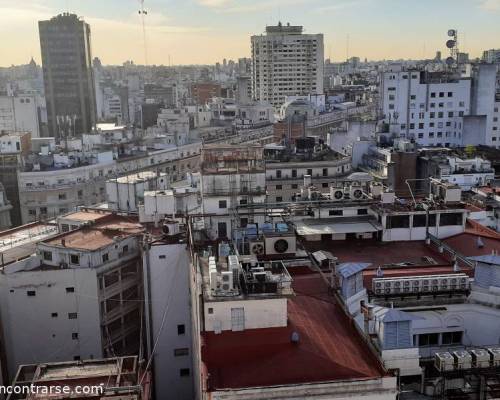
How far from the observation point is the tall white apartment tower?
566 ft

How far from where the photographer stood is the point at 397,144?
229ft

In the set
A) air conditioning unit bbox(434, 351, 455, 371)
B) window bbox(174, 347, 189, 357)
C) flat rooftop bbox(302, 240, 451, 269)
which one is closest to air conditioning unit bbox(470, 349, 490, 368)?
air conditioning unit bbox(434, 351, 455, 371)

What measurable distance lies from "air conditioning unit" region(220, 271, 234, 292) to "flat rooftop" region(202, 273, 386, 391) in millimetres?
1804

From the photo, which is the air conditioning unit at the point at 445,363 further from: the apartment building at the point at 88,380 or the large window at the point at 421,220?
the large window at the point at 421,220

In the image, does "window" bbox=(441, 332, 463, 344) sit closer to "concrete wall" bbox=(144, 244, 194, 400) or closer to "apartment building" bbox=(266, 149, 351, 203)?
"concrete wall" bbox=(144, 244, 194, 400)

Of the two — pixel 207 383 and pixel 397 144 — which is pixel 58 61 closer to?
pixel 397 144

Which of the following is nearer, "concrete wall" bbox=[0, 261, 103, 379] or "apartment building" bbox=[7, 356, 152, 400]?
"apartment building" bbox=[7, 356, 152, 400]

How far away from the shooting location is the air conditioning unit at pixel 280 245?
34.5 meters

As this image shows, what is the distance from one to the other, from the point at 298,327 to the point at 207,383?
566cm

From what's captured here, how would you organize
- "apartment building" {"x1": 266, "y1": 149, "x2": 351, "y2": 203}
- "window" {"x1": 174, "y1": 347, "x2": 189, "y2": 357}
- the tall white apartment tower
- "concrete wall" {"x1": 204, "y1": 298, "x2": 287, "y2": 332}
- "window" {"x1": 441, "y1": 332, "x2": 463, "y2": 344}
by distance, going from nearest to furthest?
"concrete wall" {"x1": 204, "y1": 298, "x2": 287, "y2": 332}, "window" {"x1": 441, "y1": 332, "x2": 463, "y2": 344}, "window" {"x1": 174, "y1": 347, "x2": 189, "y2": 357}, "apartment building" {"x1": 266, "y1": 149, "x2": 351, "y2": 203}, the tall white apartment tower

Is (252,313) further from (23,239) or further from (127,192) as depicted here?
(127,192)

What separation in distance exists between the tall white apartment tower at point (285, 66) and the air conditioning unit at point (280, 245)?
139m

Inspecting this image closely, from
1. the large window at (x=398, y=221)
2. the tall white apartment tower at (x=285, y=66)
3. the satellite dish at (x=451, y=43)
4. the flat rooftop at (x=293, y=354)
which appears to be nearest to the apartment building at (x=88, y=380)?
the flat rooftop at (x=293, y=354)

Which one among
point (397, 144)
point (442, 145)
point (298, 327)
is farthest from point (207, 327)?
point (442, 145)
